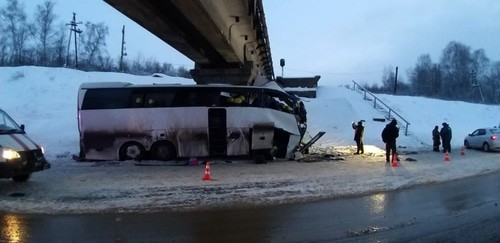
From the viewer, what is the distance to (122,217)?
8227 mm

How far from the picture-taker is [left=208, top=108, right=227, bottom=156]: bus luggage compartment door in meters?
18.1

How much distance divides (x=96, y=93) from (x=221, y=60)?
6.58 m

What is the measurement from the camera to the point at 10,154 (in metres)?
10.9

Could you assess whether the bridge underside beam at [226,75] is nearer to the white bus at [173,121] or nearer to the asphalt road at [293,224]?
the white bus at [173,121]

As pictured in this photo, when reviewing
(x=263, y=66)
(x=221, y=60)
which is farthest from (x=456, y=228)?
(x=263, y=66)

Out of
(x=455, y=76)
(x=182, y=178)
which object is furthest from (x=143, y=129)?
(x=455, y=76)

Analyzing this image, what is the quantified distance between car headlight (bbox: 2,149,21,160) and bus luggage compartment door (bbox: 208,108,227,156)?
26.7 ft

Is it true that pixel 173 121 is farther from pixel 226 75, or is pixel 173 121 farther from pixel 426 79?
pixel 426 79

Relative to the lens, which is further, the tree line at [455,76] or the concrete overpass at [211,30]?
the tree line at [455,76]

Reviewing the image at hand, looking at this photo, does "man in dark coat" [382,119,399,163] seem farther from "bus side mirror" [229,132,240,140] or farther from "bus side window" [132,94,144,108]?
"bus side window" [132,94,144,108]

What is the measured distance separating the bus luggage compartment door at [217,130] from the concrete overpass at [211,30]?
275cm

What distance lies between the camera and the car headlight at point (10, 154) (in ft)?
35.6

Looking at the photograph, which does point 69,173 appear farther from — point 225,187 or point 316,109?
point 316,109

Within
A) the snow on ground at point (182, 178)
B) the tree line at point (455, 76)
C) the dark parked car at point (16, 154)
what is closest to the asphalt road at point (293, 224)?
the snow on ground at point (182, 178)
